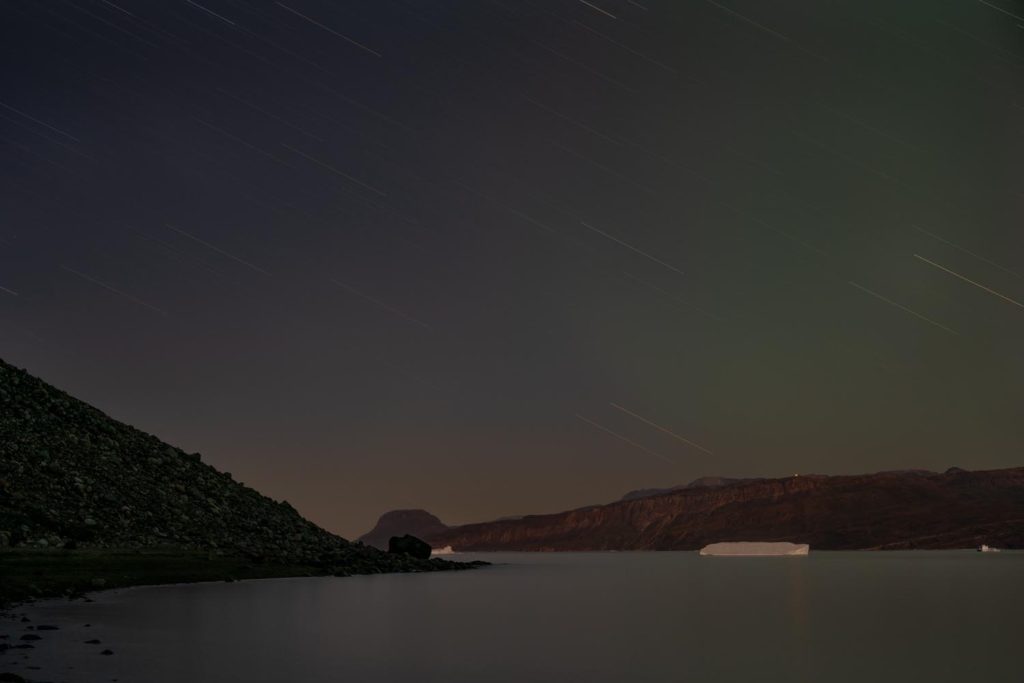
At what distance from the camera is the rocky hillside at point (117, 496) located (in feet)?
221

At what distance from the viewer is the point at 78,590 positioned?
168 ft

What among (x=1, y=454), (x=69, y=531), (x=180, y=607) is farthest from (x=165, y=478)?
(x=180, y=607)

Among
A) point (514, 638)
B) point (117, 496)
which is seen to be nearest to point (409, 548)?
point (117, 496)

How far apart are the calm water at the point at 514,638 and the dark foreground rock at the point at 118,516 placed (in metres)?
4.98

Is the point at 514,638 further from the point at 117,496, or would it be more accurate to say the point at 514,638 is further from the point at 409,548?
the point at 409,548

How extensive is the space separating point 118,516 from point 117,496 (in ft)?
15.3

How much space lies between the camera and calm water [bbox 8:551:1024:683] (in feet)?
78.5

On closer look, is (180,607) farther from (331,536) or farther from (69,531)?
(331,536)

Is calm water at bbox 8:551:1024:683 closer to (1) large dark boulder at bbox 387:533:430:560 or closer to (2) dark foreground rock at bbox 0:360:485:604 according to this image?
(2) dark foreground rock at bbox 0:360:485:604

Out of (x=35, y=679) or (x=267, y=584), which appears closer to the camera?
(x=35, y=679)

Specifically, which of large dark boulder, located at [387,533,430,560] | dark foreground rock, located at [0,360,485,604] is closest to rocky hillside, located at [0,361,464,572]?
dark foreground rock, located at [0,360,485,604]

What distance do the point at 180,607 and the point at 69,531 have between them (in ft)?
82.3

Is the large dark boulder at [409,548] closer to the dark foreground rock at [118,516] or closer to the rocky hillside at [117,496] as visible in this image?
the dark foreground rock at [118,516]

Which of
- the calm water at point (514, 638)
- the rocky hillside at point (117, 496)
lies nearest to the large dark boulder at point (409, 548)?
the rocky hillside at point (117, 496)
